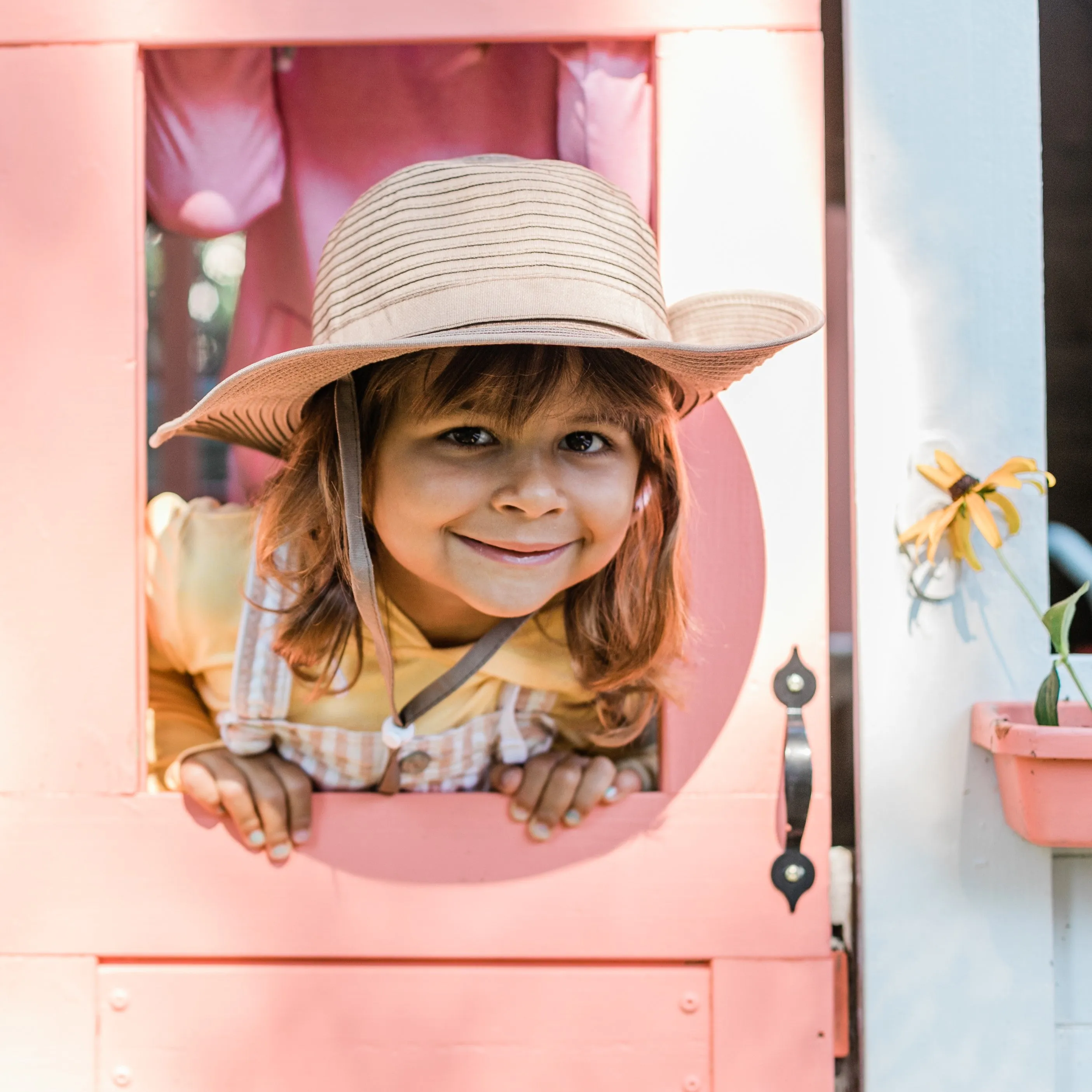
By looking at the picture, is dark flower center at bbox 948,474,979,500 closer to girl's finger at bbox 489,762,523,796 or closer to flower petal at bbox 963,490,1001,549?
flower petal at bbox 963,490,1001,549

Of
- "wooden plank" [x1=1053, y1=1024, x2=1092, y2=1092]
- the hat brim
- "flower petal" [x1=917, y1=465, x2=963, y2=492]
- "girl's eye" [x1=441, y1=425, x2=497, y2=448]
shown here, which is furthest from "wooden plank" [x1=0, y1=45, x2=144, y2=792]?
"wooden plank" [x1=1053, y1=1024, x2=1092, y2=1092]

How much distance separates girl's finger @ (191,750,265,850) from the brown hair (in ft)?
0.42

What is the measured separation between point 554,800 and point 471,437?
387 mm

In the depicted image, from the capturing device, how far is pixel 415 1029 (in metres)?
1.04

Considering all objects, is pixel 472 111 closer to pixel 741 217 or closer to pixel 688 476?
pixel 741 217

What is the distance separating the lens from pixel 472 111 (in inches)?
52.9

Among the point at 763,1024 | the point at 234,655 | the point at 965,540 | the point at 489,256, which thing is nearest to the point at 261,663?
the point at 234,655

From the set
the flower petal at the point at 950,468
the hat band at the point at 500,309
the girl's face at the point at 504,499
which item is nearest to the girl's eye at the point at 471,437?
the girl's face at the point at 504,499

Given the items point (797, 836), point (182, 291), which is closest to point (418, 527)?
point (797, 836)

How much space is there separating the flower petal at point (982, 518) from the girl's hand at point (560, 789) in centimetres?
43

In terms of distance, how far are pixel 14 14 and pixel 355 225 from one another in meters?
0.45

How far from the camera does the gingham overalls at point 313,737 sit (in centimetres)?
111

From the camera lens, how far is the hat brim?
83cm

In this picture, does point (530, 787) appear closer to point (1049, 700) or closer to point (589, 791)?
point (589, 791)
